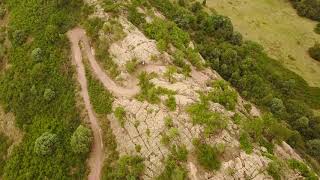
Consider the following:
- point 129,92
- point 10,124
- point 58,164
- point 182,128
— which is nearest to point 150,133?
point 182,128

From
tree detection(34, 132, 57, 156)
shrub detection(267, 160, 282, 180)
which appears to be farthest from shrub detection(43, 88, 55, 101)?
Result: shrub detection(267, 160, 282, 180)

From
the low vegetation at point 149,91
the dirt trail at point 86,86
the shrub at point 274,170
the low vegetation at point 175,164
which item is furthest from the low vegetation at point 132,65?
the shrub at point 274,170

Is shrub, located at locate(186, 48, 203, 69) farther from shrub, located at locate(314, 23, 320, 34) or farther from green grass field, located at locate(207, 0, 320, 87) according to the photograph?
shrub, located at locate(314, 23, 320, 34)

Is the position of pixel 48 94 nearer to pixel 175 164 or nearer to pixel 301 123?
pixel 175 164

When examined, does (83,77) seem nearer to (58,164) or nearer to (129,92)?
(129,92)

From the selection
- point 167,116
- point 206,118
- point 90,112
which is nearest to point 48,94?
point 90,112

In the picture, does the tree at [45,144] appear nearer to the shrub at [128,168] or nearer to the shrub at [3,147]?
the shrub at [3,147]
